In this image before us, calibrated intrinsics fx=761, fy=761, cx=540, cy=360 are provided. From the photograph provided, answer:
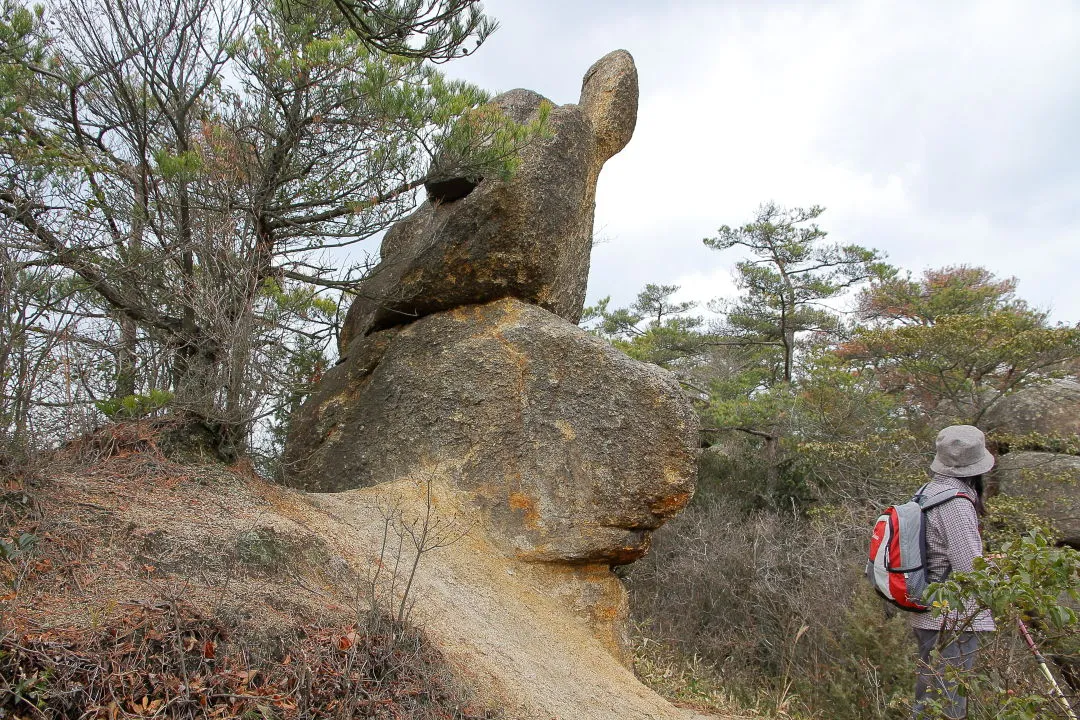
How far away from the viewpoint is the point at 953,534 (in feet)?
13.3

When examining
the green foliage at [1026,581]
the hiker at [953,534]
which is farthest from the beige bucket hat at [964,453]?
the green foliage at [1026,581]

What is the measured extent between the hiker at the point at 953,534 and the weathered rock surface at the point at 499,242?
14.1 ft

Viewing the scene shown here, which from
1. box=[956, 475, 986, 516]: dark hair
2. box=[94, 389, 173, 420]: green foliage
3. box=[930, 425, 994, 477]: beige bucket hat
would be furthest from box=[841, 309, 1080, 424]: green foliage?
box=[94, 389, 173, 420]: green foliage

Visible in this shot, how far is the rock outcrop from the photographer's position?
6277 millimetres

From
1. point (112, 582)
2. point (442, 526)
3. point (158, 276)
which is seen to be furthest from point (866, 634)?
point (158, 276)

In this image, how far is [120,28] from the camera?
585 cm

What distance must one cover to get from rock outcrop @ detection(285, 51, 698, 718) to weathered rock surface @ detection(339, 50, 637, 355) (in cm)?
2

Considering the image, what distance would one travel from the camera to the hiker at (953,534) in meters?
3.86

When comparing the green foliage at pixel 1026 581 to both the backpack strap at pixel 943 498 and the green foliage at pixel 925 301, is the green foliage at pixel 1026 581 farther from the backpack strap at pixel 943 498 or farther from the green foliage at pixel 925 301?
the green foliage at pixel 925 301

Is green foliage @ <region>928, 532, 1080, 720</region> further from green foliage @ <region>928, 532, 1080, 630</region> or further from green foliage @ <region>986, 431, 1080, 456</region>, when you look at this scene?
green foliage @ <region>986, 431, 1080, 456</region>

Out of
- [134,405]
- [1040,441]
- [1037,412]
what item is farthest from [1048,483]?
[134,405]

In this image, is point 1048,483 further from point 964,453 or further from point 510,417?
point 510,417

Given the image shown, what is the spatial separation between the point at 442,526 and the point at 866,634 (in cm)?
355

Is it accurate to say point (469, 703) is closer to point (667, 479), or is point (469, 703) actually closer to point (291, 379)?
point (667, 479)
